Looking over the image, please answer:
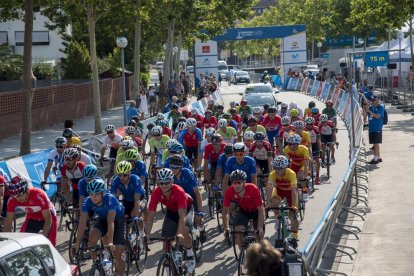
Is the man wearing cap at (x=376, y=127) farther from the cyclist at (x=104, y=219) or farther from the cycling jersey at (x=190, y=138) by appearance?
the cyclist at (x=104, y=219)

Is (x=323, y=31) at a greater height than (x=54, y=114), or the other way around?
(x=323, y=31)

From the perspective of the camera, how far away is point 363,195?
1819 centimetres

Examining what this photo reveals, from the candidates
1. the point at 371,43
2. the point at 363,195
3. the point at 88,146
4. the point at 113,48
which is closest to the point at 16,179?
the point at 363,195

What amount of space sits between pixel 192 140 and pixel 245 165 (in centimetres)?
506

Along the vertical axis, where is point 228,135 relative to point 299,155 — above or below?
above

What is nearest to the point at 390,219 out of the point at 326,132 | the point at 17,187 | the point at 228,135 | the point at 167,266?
the point at 228,135

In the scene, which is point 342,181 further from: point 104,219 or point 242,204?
point 104,219

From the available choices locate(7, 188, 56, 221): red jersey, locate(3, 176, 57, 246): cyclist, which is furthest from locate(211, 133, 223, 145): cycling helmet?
locate(7, 188, 56, 221): red jersey

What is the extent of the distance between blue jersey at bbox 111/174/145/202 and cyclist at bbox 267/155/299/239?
2.10m

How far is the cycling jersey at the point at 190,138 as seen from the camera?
18.5 metres

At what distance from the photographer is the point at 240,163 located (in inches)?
537

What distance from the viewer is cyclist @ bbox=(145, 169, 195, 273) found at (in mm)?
10617

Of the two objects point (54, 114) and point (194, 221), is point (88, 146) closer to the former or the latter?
point (194, 221)

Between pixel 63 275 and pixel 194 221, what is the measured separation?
4.07 meters
